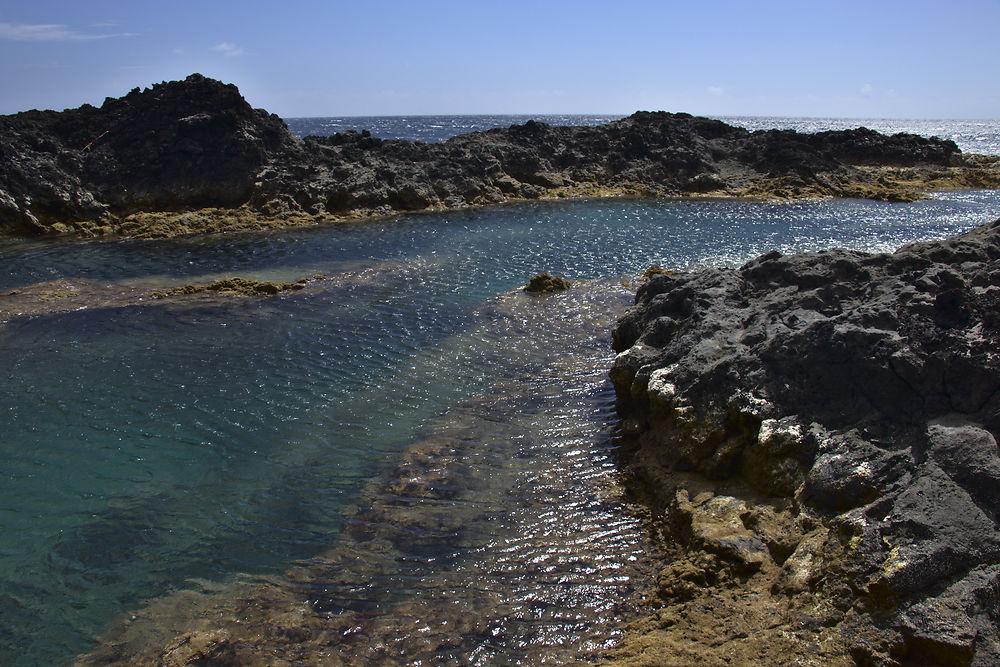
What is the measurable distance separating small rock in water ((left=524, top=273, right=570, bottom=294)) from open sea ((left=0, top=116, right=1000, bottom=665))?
22.1 inches

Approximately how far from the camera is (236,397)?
1280 cm

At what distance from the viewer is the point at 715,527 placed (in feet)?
24.4

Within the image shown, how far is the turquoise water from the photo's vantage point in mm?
8047

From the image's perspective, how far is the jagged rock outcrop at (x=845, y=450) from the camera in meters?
5.42

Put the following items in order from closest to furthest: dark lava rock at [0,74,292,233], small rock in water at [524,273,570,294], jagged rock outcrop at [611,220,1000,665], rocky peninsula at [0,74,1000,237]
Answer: jagged rock outcrop at [611,220,1000,665]
small rock in water at [524,273,570,294]
dark lava rock at [0,74,292,233]
rocky peninsula at [0,74,1000,237]

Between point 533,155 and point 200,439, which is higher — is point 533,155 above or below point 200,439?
above

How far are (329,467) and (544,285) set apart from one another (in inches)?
476

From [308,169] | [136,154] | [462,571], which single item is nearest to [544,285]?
[462,571]

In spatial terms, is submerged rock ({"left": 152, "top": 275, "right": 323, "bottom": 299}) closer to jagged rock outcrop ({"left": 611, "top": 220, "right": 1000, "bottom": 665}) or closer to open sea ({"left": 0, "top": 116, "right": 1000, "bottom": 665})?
open sea ({"left": 0, "top": 116, "right": 1000, "bottom": 665})

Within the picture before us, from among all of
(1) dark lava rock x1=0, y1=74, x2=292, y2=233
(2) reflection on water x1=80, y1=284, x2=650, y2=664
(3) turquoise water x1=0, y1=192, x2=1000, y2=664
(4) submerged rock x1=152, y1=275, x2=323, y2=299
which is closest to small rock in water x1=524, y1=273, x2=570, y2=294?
(3) turquoise water x1=0, y1=192, x2=1000, y2=664

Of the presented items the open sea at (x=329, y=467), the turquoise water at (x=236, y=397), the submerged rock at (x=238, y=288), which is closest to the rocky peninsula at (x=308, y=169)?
the turquoise water at (x=236, y=397)

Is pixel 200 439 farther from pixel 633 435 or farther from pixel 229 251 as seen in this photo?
pixel 229 251

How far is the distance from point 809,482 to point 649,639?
289 cm

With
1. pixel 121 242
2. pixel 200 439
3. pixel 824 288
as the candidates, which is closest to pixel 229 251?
pixel 121 242
